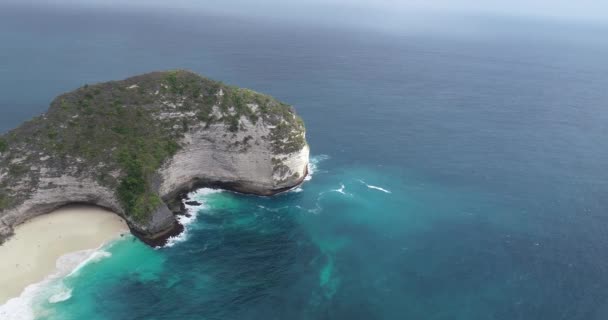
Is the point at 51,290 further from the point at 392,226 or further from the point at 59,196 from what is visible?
the point at 392,226

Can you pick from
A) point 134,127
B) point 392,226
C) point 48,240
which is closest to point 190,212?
point 134,127

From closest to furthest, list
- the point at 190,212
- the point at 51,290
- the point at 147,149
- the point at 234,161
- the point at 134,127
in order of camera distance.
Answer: the point at 51,290
the point at 147,149
the point at 190,212
the point at 134,127
the point at 234,161

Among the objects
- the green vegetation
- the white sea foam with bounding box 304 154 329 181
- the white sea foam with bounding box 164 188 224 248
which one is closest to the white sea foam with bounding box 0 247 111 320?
the green vegetation

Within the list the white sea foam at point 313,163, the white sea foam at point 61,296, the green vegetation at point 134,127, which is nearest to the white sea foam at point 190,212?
the green vegetation at point 134,127

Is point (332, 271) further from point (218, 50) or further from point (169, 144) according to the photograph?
point (218, 50)

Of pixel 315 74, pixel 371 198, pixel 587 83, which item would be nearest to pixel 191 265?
pixel 371 198

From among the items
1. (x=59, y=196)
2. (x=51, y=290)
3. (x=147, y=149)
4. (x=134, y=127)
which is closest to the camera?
(x=51, y=290)

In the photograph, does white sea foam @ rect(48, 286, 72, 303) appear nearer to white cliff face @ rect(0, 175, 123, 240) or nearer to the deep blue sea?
the deep blue sea
